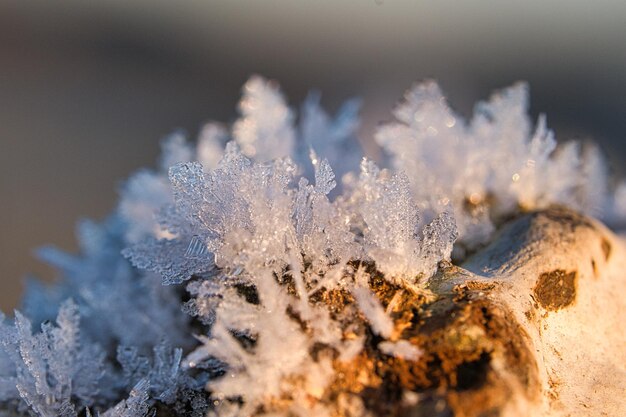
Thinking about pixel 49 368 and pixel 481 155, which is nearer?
pixel 49 368

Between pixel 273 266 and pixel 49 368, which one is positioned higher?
pixel 273 266

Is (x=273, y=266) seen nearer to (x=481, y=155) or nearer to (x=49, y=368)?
(x=49, y=368)

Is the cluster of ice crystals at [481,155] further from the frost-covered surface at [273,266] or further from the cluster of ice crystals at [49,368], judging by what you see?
the cluster of ice crystals at [49,368]

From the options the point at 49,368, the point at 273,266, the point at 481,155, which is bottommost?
the point at 49,368

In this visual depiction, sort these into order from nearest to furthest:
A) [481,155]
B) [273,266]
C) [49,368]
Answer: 1. [273,266]
2. [49,368]
3. [481,155]

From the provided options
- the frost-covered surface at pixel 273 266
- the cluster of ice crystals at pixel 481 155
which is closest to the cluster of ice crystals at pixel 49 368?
the frost-covered surface at pixel 273 266

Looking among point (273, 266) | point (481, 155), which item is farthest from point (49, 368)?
point (481, 155)

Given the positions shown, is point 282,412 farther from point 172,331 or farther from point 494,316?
point 172,331

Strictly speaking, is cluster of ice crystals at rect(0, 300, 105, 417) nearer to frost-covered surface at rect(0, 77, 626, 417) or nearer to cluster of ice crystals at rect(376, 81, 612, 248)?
frost-covered surface at rect(0, 77, 626, 417)

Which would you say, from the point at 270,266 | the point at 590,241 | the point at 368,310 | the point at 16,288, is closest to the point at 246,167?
the point at 270,266
